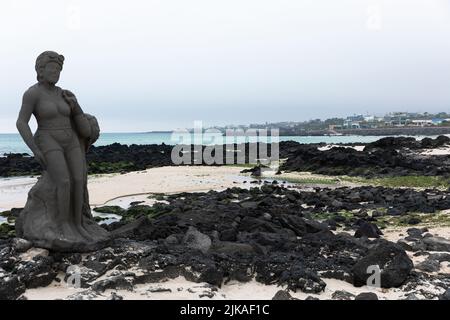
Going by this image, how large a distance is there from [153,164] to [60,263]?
33.9m

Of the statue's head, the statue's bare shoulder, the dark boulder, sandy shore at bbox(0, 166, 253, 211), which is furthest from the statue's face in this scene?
sandy shore at bbox(0, 166, 253, 211)

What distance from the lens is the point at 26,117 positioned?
735cm

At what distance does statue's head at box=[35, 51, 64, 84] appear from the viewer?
7418mm

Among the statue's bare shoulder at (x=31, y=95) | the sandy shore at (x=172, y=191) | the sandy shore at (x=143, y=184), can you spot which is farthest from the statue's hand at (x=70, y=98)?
the sandy shore at (x=143, y=184)

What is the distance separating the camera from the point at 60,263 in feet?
24.1

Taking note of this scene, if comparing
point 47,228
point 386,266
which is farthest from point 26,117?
point 386,266

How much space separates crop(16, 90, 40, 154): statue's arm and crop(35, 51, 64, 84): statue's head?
0.33m

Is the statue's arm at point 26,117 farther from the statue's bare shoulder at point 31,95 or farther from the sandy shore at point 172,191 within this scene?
the sandy shore at point 172,191

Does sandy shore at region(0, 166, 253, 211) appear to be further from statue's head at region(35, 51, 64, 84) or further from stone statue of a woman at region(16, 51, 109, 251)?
statue's head at region(35, 51, 64, 84)

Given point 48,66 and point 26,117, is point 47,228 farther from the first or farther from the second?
point 48,66

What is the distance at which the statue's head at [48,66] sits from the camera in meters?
7.42
